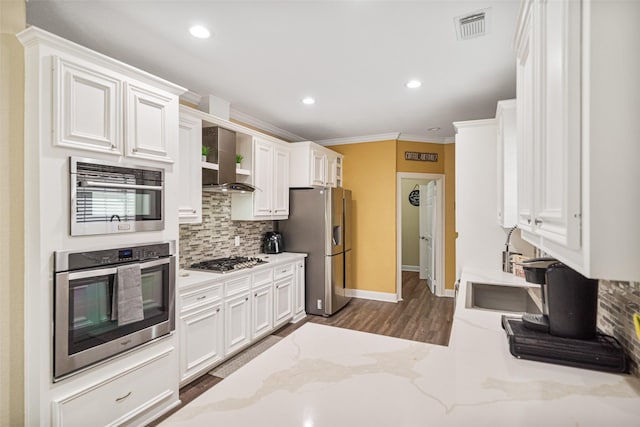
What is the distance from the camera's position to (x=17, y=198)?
164cm

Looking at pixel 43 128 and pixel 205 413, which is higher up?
pixel 43 128

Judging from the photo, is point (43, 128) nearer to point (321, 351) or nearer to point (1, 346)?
point (1, 346)

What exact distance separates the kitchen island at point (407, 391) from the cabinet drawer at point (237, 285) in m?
1.80

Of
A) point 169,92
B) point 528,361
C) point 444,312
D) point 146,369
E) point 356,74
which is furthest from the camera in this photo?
point 444,312

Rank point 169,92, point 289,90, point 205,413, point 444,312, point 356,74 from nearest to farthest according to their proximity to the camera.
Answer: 1. point 205,413
2. point 169,92
3. point 356,74
4. point 289,90
5. point 444,312

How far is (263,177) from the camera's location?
392 centimetres

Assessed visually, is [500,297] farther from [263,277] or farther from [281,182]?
[281,182]

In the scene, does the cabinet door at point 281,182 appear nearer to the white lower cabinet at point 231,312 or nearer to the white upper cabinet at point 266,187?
the white upper cabinet at point 266,187

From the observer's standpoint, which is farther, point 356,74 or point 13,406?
point 356,74

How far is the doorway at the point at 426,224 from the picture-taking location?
16.9 ft

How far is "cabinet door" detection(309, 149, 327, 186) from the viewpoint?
4.43 metres

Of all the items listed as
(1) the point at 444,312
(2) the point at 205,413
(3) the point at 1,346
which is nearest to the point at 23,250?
(3) the point at 1,346

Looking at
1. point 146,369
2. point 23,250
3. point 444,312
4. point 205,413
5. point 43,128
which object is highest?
point 43,128

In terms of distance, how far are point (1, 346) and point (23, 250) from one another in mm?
472
